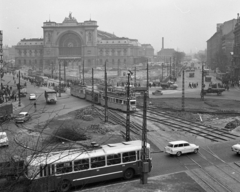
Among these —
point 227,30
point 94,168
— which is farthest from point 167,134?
point 227,30

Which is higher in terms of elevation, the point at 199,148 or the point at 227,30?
the point at 227,30

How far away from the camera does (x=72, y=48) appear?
141 meters

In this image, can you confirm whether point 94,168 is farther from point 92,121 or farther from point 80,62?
point 80,62

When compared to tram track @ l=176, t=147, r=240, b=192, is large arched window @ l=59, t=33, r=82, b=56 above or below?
above

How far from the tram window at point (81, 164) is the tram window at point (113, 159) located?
1029mm

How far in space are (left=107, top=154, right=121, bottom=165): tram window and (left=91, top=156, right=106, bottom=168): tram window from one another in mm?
235

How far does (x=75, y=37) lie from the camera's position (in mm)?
139125

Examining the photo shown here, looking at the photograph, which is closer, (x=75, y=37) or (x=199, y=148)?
(x=199, y=148)

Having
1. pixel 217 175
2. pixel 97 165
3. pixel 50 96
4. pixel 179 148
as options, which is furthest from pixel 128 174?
pixel 50 96

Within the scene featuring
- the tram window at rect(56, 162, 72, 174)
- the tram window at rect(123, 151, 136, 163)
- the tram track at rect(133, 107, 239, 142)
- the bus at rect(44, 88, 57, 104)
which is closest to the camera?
the tram window at rect(56, 162, 72, 174)

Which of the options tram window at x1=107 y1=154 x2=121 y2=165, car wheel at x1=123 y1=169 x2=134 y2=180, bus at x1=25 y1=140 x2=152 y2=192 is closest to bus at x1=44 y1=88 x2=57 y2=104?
bus at x1=25 y1=140 x2=152 y2=192

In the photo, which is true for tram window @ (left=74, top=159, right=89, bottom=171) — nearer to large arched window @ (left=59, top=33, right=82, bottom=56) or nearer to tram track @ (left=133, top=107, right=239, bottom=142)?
tram track @ (left=133, top=107, right=239, bottom=142)

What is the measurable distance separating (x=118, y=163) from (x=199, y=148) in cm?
731

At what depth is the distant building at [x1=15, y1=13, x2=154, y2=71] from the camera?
13625 cm
